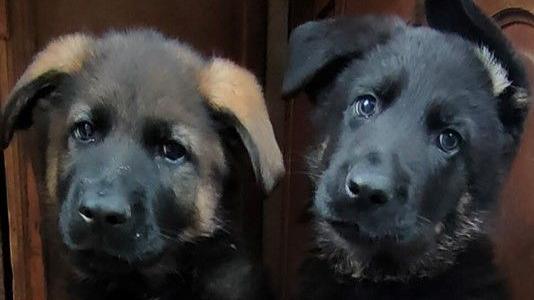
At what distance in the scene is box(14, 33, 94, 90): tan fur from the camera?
1.54 m

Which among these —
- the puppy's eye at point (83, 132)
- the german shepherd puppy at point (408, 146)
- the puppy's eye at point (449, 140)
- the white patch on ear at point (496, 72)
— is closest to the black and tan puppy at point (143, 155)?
the puppy's eye at point (83, 132)

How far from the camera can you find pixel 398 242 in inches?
56.0

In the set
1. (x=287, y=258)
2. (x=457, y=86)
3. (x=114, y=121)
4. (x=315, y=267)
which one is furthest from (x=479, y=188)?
(x=287, y=258)

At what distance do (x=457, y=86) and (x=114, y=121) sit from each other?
489 mm

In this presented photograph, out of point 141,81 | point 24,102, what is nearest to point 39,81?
point 24,102

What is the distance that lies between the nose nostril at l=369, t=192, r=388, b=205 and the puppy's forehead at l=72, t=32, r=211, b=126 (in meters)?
0.30

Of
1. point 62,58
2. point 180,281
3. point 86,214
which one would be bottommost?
point 180,281

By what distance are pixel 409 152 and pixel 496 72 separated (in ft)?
0.68

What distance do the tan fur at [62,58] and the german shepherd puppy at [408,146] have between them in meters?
0.32

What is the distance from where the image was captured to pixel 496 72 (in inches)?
59.2

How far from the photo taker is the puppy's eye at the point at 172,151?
1.48m

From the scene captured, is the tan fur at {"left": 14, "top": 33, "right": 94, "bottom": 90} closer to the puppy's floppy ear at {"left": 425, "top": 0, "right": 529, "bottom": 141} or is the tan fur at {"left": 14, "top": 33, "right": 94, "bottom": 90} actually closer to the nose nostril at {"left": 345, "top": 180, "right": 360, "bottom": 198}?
the nose nostril at {"left": 345, "top": 180, "right": 360, "bottom": 198}

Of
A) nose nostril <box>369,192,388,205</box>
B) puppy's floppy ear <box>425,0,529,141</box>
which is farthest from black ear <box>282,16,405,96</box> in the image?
nose nostril <box>369,192,388,205</box>

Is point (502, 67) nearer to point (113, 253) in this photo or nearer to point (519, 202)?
point (519, 202)
